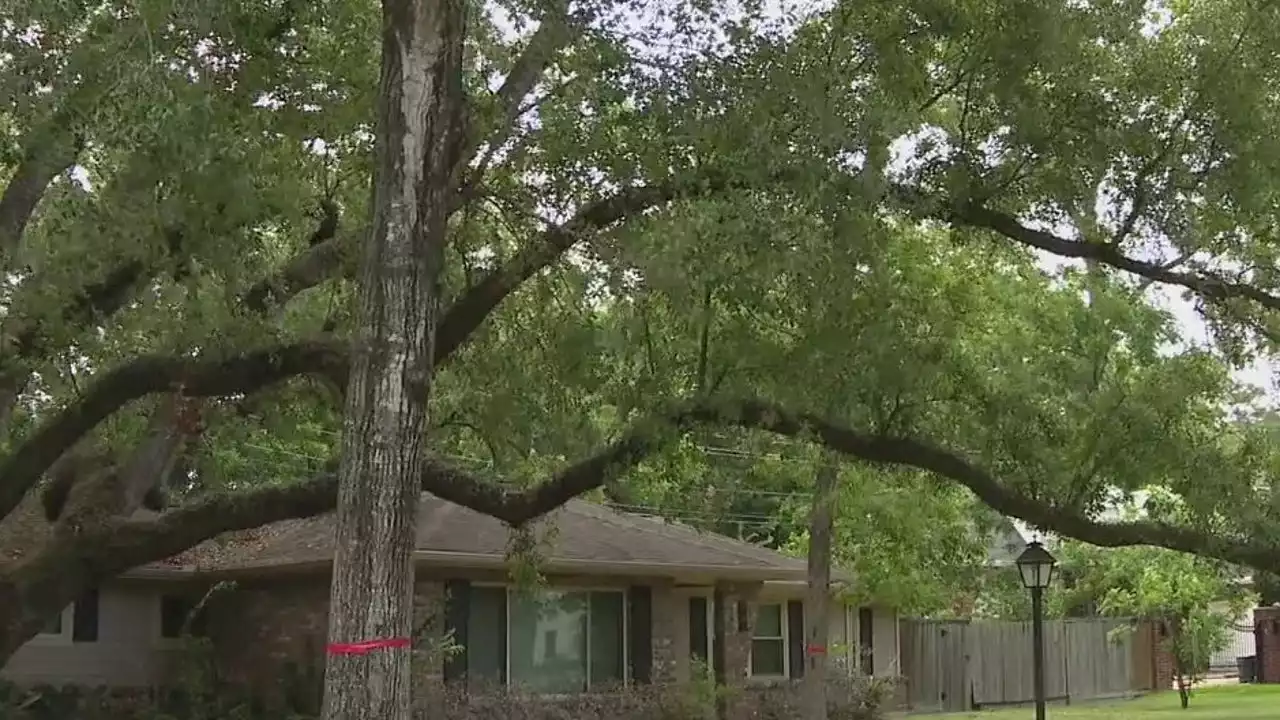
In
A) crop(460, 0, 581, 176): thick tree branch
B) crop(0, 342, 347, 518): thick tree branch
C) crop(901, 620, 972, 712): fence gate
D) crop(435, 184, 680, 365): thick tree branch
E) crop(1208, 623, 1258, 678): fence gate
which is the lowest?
crop(1208, 623, 1258, 678): fence gate

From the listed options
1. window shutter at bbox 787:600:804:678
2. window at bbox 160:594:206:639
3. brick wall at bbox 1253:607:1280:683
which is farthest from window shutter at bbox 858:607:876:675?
brick wall at bbox 1253:607:1280:683

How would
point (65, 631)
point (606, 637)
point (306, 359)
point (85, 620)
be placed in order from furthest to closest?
point (606, 637) → point (85, 620) → point (65, 631) → point (306, 359)

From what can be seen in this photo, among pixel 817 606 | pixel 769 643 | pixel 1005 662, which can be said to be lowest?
pixel 1005 662

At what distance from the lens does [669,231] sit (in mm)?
9594

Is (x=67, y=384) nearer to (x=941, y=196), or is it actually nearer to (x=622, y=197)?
(x=622, y=197)

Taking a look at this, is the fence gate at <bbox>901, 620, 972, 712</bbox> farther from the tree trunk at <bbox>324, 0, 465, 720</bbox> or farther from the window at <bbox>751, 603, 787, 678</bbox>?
the tree trunk at <bbox>324, 0, 465, 720</bbox>

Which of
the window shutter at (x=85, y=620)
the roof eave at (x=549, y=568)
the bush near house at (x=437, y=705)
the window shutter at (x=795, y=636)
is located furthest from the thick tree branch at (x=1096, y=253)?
the window shutter at (x=795, y=636)

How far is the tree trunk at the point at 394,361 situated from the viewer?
306 inches

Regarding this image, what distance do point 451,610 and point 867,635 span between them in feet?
38.7

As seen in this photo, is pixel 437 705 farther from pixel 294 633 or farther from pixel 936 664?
pixel 936 664

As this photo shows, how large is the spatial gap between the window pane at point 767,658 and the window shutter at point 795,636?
20 centimetres

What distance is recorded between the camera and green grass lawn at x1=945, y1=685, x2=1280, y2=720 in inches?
1025

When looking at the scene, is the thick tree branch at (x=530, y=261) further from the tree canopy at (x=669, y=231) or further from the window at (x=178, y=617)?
the window at (x=178, y=617)

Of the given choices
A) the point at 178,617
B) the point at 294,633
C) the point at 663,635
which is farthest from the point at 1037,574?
the point at 178,617
